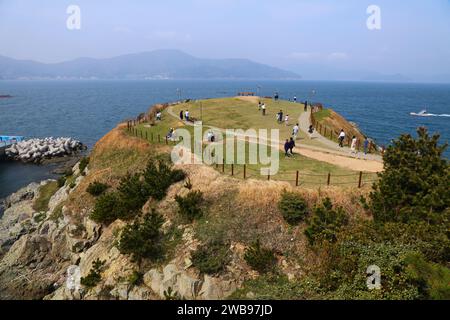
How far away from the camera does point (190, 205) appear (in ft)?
80.4

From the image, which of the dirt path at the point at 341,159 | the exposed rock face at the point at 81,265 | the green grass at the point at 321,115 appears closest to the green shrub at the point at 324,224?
the exposed rock face at the point at 81,265

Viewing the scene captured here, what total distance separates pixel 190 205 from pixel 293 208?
7252mm

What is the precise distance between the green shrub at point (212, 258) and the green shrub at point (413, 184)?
31.2 ft

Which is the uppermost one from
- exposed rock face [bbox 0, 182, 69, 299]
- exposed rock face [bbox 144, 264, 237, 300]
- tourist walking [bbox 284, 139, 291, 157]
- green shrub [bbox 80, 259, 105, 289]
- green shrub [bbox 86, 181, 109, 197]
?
tourist walking [bbox 284, 139, 291, 157]

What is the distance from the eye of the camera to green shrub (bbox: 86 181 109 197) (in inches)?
1273

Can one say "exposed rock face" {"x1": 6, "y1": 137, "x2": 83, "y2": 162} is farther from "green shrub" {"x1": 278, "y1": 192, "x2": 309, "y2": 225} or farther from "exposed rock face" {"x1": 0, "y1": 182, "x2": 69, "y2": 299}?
"green shrub" {"x1": 278, "y1": 192, "x2": 309, "y2": 225}

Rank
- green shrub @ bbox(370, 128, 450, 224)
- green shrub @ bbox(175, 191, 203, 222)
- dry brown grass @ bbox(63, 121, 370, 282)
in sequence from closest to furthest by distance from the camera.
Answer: green shrub @ bbox(370, 128, 450, 224) → dry brown grass @ bbox(63, 121, 370, 282) → green shrub @ bbox(175, 191, 203, 222)

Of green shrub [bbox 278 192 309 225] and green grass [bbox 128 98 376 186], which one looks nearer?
green shrub [bbox 278 192 309 225]

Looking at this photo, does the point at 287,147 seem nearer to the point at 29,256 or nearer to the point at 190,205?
the point at 190,205

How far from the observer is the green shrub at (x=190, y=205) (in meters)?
24.3

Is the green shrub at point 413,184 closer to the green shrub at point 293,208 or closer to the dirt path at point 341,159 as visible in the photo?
the green shrub at point 293,208

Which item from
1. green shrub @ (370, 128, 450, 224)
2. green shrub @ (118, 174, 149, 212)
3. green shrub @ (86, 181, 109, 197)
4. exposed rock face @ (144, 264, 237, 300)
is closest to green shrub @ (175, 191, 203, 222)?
exposed rock face @ (144, 264, 237, 300)

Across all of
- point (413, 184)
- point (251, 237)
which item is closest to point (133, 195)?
point (251, 237)

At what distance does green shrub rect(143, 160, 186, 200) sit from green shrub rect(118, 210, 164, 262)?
150 inches
